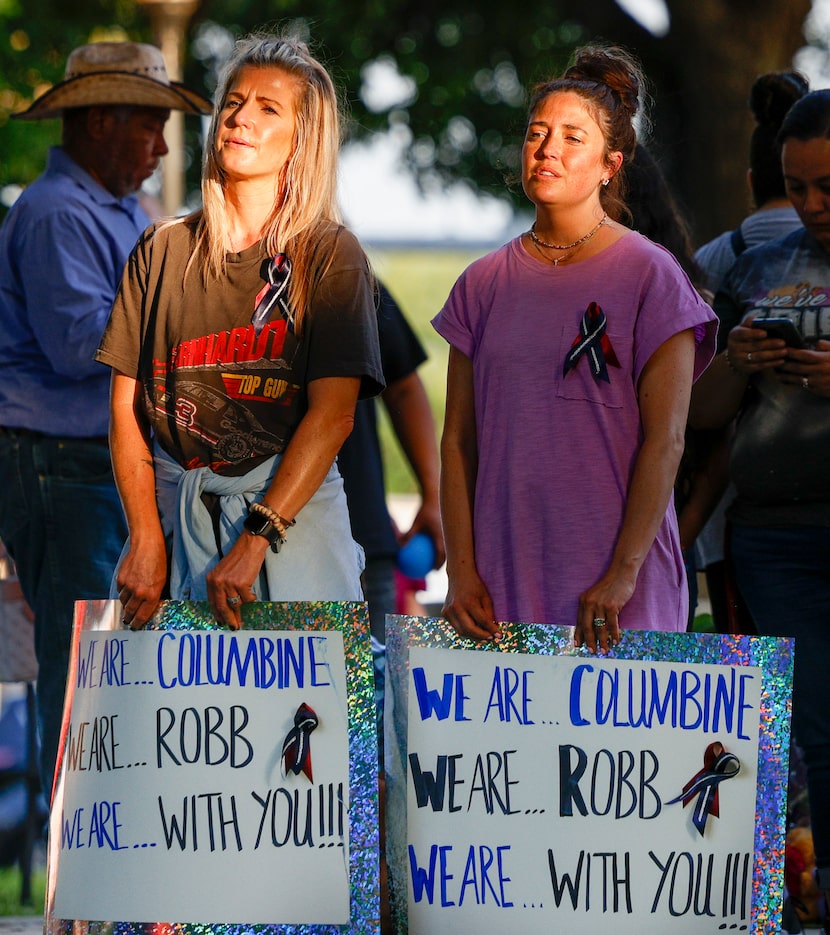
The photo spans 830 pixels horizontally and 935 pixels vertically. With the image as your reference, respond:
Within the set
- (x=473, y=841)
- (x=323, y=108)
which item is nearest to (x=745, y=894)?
(x=473, y=841)

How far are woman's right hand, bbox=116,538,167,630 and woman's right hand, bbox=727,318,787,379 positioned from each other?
1417 millimetres

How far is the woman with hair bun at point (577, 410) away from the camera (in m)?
2.92

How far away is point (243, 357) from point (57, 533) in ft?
3.61

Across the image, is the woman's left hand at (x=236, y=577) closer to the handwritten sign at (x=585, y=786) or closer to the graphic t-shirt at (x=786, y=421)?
the handwritten sign at (x=585, y=786)

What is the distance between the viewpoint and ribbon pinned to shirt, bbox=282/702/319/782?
9.86ft

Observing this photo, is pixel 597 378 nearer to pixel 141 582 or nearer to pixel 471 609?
pixel 471 609

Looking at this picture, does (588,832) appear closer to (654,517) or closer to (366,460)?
(654,517)

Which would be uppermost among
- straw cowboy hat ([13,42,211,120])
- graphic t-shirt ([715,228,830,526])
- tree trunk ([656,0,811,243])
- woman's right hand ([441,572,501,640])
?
tree trunk ([656,0,811,243])

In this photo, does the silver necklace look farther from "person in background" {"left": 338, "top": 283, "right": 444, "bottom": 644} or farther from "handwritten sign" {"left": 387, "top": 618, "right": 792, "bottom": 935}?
"person in background" {"left": 338, "top": 283, "right": 444, "bottom": 644}

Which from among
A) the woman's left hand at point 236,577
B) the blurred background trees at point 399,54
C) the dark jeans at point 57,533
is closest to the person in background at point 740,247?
the woman's left hand at point 236,577

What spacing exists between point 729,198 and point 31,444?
4.18 m

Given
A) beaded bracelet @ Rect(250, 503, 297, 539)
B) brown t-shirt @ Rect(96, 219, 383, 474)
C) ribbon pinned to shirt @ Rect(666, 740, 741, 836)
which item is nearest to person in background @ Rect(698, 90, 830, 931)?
ribbon pinned to shirt @ Rect(666, 740, 741, 836)

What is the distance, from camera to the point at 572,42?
10.4 meters

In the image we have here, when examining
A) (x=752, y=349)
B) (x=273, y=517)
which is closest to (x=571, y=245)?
(x=752, y=349)
